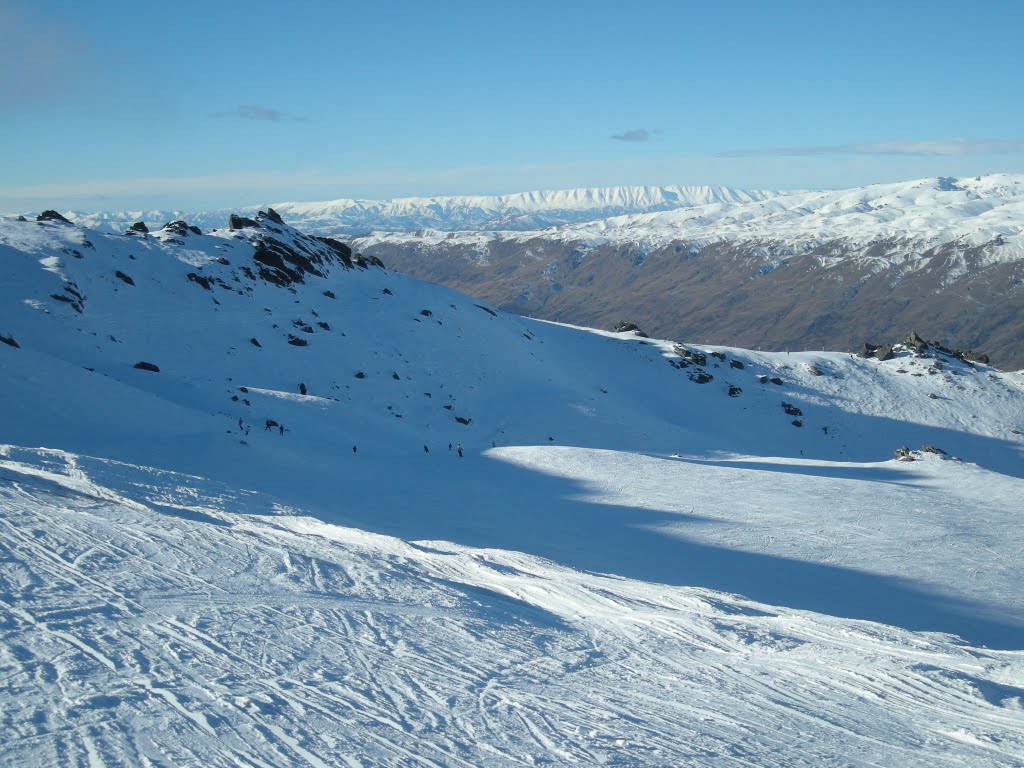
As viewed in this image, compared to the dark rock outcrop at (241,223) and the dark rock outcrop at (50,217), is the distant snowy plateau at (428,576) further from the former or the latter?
the dark rock outcrop at (241,223)

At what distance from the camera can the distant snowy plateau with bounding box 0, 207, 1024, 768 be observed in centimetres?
589

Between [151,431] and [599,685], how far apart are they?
672 inches

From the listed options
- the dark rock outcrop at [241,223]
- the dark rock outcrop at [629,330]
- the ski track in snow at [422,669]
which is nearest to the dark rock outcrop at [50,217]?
the dark rock outcrop at [241,223]

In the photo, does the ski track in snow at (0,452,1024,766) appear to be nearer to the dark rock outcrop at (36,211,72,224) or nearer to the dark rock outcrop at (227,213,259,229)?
the dark rock outcrop at (36,211,72,224)

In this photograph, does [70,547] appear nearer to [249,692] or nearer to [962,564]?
[249,692]

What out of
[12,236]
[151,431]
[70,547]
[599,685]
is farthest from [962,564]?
[12,236]

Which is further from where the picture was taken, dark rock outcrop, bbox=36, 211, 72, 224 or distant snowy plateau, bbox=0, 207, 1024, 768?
dark rock outcrop, bbox=36, 211, 72, 224

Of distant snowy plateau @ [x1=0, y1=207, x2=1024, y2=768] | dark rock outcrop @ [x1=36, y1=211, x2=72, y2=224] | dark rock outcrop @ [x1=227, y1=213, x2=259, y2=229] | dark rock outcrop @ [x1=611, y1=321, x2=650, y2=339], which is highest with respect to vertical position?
dark rock outcrop @ [x1=227, y1=213, x2=259, y2=229]

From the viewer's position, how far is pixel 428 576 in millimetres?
10375

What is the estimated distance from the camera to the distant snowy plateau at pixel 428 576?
19.3 feet

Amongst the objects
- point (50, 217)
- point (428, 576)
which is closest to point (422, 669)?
point (428, 576)

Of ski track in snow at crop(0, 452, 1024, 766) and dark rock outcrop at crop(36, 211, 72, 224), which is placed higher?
dark rock outcrop at crop(36, 211, 72, 224)

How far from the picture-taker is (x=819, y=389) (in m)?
49.2

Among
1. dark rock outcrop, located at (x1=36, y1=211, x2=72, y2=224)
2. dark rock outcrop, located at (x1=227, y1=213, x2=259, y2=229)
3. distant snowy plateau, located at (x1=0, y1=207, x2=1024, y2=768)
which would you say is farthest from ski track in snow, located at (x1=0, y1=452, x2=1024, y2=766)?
dark rock outcrop, located at (x1=227, y1=213, x2=259, y2=229)
